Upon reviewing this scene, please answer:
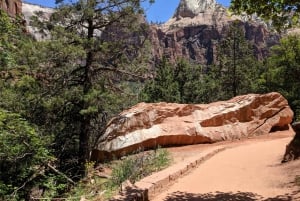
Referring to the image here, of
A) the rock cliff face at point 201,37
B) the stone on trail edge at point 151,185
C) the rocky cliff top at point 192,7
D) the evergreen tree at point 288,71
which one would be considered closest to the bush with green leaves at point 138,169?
the stone on trail edge at point 151,185

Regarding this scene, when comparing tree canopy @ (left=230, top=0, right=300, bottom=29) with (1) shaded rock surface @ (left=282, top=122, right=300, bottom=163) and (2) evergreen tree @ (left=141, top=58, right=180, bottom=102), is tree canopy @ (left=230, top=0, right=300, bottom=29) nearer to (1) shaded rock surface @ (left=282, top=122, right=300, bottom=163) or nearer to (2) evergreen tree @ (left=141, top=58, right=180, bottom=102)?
(1) shaded rock surface @ (left=282, top=122, right=300, bottom=163)

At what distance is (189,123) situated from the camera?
16906mm

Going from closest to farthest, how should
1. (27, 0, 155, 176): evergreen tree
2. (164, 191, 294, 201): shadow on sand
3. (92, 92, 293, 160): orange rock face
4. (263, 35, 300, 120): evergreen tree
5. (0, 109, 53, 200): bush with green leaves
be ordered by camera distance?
(164, 191, 294, 201): shadow on sand < (0, 109, 53, 200): bush with green leaves < (27, 0, 155, 176): evergreen tree < (92, 92, 293, 160): orange rock face < (263, 35, 300, 120): evergreen tree

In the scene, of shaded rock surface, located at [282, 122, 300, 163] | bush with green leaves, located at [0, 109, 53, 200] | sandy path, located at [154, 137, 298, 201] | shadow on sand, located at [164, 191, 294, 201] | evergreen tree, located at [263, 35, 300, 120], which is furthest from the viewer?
evergreen tree, located at [263, 35, 300, 120]

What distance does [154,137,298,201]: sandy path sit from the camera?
752 cm

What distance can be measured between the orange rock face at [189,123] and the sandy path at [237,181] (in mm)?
4043

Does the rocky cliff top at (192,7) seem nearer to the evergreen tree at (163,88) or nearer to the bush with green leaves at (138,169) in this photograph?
the evergreen tree at (163,88)

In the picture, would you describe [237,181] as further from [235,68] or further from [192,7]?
[192,7]

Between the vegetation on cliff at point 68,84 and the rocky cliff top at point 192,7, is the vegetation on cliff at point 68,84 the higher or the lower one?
the lower one

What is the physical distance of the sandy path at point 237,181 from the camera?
752cm

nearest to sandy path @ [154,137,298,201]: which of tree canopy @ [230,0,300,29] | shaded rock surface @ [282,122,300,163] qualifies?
shaded rock surface @ [282,122,300,163]

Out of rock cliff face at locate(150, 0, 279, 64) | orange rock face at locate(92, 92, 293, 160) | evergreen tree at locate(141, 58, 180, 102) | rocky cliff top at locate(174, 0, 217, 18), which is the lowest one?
orange rock face at locate(92, 92, 293, 160)

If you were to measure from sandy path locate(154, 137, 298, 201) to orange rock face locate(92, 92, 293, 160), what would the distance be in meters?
4.04

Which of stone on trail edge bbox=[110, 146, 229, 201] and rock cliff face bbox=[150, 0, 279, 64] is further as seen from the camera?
rock cliff face bbox=[150, 0, 279, 64]
